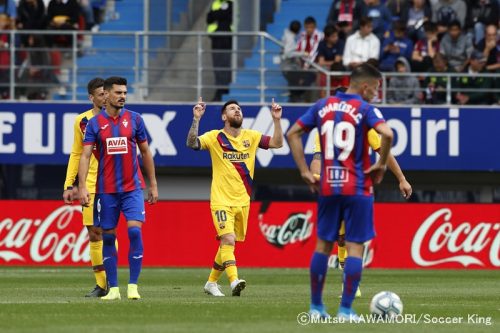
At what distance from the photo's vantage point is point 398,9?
29.5m

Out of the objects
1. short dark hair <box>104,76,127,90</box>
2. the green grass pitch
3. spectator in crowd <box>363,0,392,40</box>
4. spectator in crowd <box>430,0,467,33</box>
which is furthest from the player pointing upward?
spectator in crowd <box>430,0,467,33</box>

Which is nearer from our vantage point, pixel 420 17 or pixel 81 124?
pixel 81 124

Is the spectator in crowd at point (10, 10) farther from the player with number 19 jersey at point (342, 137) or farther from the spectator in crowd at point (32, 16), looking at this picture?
the player with number 19 jersey at point (342, 137)

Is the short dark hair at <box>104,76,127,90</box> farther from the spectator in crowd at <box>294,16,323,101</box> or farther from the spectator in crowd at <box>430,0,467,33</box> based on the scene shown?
the spectator in crowd at <box>430,0,467,33</box>

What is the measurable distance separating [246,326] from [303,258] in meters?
15.1

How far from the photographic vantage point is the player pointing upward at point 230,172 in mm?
16031

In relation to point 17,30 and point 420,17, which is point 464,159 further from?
point 17,30

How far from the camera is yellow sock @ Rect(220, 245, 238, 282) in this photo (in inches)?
615

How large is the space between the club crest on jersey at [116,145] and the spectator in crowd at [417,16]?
1500 centimetres

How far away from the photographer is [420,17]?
28.8 meters

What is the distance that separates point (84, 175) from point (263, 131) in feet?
46.7

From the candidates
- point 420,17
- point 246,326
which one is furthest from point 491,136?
point 246,326

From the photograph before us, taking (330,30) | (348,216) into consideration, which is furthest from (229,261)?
(330,30)

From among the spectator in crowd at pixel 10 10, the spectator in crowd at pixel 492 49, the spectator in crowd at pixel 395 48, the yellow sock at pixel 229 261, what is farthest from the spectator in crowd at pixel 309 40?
the yellow sock at pixel 229 261
